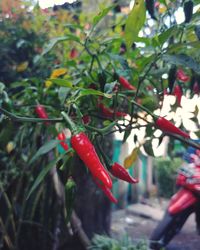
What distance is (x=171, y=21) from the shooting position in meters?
1.04

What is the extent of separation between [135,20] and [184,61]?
0.15 meters

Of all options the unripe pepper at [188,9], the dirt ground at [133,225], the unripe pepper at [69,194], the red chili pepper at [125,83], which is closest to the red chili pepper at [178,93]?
the red chili pepper at [125,83]

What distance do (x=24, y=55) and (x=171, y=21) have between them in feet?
5.51

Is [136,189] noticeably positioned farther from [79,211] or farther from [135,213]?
[79,211]

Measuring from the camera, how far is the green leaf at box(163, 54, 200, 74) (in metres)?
0.80

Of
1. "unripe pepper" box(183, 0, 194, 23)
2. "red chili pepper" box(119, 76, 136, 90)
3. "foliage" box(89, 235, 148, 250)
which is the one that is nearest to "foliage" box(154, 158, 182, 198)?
"foliage" box(89, 235, 148, 250)

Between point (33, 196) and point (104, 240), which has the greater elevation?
point (33, 196)

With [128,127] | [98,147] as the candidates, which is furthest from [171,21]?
[98,147]

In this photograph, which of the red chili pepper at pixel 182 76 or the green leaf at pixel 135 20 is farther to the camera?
the red chili pepper at pixel 182 76

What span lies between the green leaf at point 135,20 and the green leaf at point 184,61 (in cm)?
10

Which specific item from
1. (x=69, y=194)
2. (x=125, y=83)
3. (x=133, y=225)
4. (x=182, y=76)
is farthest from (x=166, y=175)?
(x=69, y=194)

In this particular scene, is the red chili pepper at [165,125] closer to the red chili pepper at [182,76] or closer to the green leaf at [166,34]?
the green leaf at [166,34]

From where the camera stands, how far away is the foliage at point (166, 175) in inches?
243

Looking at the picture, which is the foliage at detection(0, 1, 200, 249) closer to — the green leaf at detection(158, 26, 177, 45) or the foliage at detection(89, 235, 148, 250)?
the green leaf at detection(158, 26, 177, 45)
